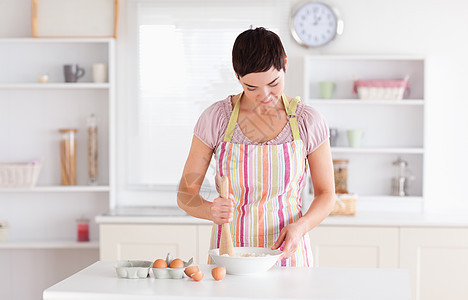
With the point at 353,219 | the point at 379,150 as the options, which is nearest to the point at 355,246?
the point at 353,219

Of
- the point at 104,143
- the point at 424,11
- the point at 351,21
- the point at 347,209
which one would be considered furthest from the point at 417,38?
the point at 104,143

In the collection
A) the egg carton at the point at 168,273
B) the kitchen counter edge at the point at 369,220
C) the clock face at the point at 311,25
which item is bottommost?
the kitchen counter edge at the point at 369,220

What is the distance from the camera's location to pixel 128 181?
429 cm

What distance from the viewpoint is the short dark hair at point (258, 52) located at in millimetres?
1944

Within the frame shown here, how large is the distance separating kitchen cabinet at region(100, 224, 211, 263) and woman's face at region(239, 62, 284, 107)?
1.81 meters

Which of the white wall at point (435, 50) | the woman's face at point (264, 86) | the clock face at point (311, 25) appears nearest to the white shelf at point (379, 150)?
the white wall at point (435, 50)

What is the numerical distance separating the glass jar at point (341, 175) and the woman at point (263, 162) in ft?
6.36

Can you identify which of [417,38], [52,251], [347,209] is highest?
[417,38]

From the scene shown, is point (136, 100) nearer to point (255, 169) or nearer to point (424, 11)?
point (424, 11)

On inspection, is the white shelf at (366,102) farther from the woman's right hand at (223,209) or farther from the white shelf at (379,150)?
the woman's right hand at (223,209)

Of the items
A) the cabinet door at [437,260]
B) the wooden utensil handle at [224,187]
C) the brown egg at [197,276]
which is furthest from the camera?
the cabinet door at [437,260]

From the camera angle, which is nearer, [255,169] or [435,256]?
[255,169]

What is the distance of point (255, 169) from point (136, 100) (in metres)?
2.28

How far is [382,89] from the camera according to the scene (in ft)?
13.0
